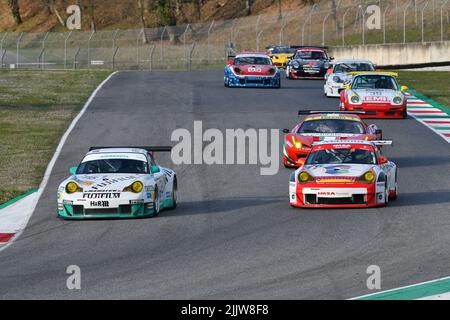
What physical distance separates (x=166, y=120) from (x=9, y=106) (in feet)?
26.8

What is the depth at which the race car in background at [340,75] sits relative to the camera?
3847cm

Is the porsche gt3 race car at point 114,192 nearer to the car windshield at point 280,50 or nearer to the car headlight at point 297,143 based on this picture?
the car headlight at point 297,143

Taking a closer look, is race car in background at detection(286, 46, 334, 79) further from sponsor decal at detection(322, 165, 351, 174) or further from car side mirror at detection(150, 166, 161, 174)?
car side mirror at detection(150, 166, 161, 174)

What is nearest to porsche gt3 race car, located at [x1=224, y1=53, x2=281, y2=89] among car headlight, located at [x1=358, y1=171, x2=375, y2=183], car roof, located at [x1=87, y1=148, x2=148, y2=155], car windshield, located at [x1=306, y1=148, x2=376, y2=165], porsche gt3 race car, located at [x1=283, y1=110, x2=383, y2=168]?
porsche gt3 race car, located at [x1=283, y1=110, x2=383, y2=168]

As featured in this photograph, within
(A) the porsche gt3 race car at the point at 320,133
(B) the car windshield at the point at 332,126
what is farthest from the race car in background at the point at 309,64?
(B) the car windshield at the point at 332,126

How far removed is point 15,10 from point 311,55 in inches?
2033

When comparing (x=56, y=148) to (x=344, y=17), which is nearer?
(x=56, y=148)

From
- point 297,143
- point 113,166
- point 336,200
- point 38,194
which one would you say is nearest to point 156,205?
point 113,166

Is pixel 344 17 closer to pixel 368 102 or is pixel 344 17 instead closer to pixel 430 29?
pixel 430 29

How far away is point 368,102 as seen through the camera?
32031 mm

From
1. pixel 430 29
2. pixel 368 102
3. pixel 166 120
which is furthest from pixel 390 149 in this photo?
pixel 430 29

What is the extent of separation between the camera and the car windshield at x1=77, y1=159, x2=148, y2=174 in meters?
19.1
